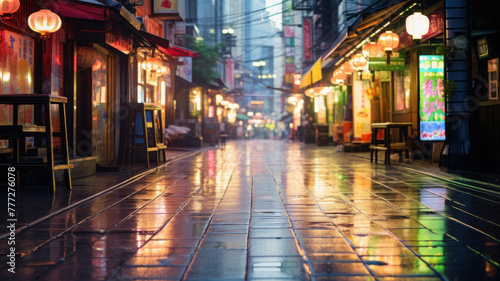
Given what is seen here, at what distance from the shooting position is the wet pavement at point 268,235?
3.96 meters

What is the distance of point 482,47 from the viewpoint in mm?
12836

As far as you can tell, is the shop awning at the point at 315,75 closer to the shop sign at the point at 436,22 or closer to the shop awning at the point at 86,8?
the shop sign at the point at 436,22

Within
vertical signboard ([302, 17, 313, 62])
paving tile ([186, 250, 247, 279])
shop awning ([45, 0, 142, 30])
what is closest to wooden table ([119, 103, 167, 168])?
shop awning ([45, 0, 142, 30])

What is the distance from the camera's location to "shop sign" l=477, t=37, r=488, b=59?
12.6 m

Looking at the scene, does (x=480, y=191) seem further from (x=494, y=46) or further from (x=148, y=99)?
(x=148, y=99)

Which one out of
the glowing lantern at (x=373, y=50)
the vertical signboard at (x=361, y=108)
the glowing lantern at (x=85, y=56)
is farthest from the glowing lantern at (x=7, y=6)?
the vertical signboard at (x=361, y=108)

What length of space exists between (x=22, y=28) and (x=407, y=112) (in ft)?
44.6

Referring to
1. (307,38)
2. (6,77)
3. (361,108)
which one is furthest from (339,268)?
(307,38)

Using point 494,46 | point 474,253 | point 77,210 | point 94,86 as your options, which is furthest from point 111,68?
point 474,253

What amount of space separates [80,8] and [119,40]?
2.65m

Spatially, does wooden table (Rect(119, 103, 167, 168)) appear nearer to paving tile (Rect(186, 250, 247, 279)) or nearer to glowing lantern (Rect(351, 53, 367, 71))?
glowing lantern (Rect(351, 53, 367, 71))

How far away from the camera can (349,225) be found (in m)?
5.81

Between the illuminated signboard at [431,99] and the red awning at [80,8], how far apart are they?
28.7ft

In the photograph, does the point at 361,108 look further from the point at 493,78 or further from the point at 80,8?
the point at 80,8
